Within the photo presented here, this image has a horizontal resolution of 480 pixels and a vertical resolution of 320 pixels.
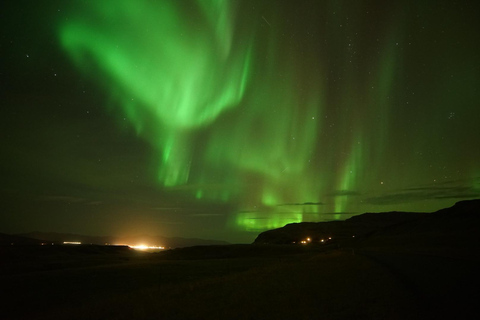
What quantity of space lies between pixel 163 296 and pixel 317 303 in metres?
A: 8.17

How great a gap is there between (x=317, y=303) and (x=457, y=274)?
12635mm

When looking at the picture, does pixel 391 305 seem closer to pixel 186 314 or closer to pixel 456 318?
pixel 456 318

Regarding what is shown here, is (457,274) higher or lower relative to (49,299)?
higher

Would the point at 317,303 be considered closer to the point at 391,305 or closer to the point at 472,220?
the point at 391,305

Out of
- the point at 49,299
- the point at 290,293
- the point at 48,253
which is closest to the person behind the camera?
the point at 290,293

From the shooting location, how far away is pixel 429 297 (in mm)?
14469

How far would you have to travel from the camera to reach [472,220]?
91875 millimetres

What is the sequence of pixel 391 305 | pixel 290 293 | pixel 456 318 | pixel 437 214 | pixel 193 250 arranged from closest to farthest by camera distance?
pixel 456 318 → pixel 391 305 → pixel 290 293 → pixel 193 250 → pixel 437 214

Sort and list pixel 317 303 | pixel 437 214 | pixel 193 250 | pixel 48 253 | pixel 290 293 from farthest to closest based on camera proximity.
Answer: pixel 437 214 < pixel 193 250 < pixel 48 253 < pixel 290 293 < pixel 317 303

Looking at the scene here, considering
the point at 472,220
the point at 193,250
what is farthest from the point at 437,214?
the point at 193,250

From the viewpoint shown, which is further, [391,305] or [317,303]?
[317,303]

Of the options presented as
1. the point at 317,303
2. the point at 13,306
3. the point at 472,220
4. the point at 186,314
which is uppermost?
the point at 472,220

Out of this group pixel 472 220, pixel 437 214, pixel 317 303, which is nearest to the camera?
pixel 317 303

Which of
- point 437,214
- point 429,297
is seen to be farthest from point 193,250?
point 437,214
